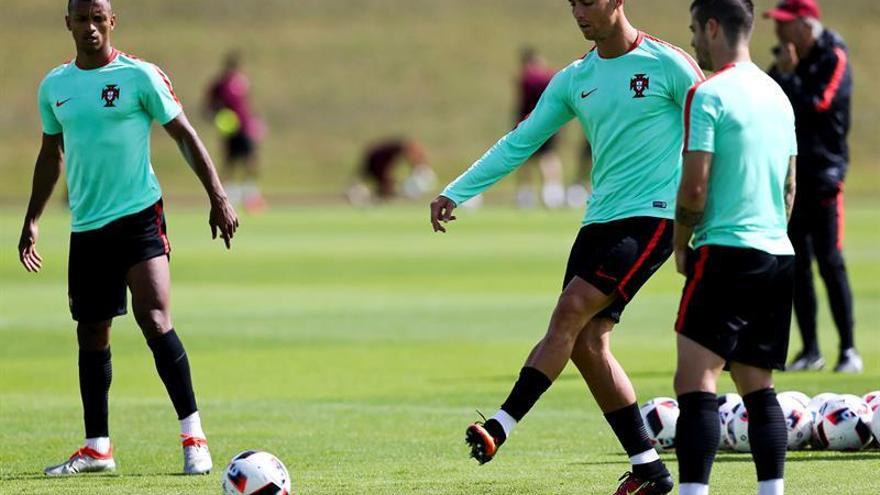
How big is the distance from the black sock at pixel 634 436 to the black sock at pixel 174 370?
2.36 meters

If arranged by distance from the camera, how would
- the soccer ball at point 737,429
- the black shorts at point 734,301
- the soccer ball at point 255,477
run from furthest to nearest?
the soccer ball at point 737,429, the soccer ball at point 255,477, the black shorts at point 734,301

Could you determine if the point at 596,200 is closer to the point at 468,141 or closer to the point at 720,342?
the point at 720,342

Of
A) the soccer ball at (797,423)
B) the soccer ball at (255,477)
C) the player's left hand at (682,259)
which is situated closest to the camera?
the player's left hand at (682,259)

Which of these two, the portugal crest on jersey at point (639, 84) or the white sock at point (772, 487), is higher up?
the portugal crest on jersey at point (639, 84)

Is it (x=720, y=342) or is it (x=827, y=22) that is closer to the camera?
(x=720, y=342)

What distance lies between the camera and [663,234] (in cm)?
860

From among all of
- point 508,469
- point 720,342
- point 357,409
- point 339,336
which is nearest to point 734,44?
point 720,342

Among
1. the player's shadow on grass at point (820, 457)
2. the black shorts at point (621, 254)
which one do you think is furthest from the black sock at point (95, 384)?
the player's shadow on grass at point (820, 457)

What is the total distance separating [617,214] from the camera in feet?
28.2

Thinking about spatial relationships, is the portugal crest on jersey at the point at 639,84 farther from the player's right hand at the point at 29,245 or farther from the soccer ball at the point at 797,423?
the player's right hand at the point at 29,245

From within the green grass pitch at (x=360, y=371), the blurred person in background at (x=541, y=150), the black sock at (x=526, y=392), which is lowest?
the blurred person in background at (x=541, y=150)

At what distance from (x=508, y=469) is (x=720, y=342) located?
95.4 inches

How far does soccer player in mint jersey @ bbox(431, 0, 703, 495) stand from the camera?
28.1 feet

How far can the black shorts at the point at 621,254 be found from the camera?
8.52 meters
